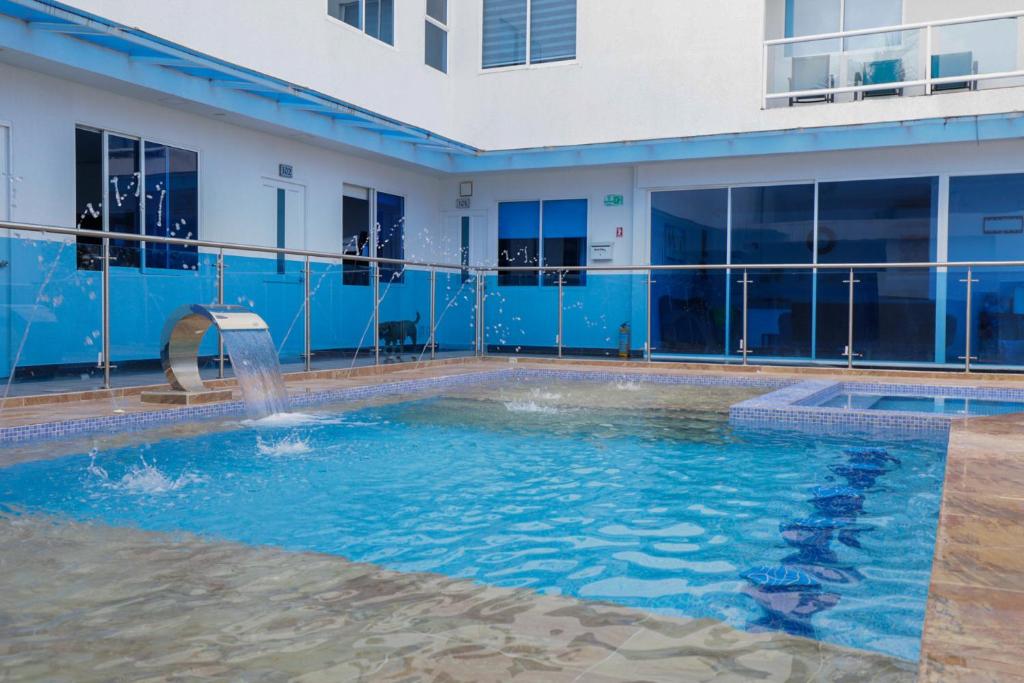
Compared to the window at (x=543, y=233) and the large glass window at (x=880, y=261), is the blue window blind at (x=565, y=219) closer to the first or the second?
the window at (x=543, y=233)

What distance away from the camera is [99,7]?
29.6ft

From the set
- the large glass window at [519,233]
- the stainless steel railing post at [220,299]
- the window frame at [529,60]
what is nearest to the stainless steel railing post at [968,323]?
the large glass window at [519,233]

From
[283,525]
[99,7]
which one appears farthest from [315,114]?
[283,525]

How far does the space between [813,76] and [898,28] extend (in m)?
1.24

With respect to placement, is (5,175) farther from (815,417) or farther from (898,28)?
(898,28)

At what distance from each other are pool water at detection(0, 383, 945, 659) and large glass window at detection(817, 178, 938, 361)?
4.61 m

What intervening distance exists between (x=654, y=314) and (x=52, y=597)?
33.8ft

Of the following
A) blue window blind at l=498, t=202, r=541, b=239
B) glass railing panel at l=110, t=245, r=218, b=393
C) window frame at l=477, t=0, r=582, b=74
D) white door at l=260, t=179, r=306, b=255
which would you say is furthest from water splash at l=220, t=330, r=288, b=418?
window frame at l=477, t=0, r=582, b=74

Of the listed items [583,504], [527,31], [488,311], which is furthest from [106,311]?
[527,31]

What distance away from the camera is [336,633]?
9.00 feet

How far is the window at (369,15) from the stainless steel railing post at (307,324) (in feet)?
15.5

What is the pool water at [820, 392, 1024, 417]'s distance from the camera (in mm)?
8164

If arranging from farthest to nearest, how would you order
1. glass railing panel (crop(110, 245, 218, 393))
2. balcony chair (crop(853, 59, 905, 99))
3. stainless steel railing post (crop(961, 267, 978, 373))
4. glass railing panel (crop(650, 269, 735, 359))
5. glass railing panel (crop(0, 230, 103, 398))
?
1. balcony chair (crop(853, 59, 905, 99))
2. glass railing panel (crop(650, 269, 735, 359))
3. stainless steel railing post (crop(961, 267, 978, 373))
4. glass railing panel (crop(110, 245, 218, 393))
5. glass railing panel (crop(0, 230, 103, 398))

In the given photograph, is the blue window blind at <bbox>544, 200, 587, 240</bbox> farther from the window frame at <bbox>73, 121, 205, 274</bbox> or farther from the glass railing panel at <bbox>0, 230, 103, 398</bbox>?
the glass railing panel at <bbox>0, 230, 103, 398</bbox>
